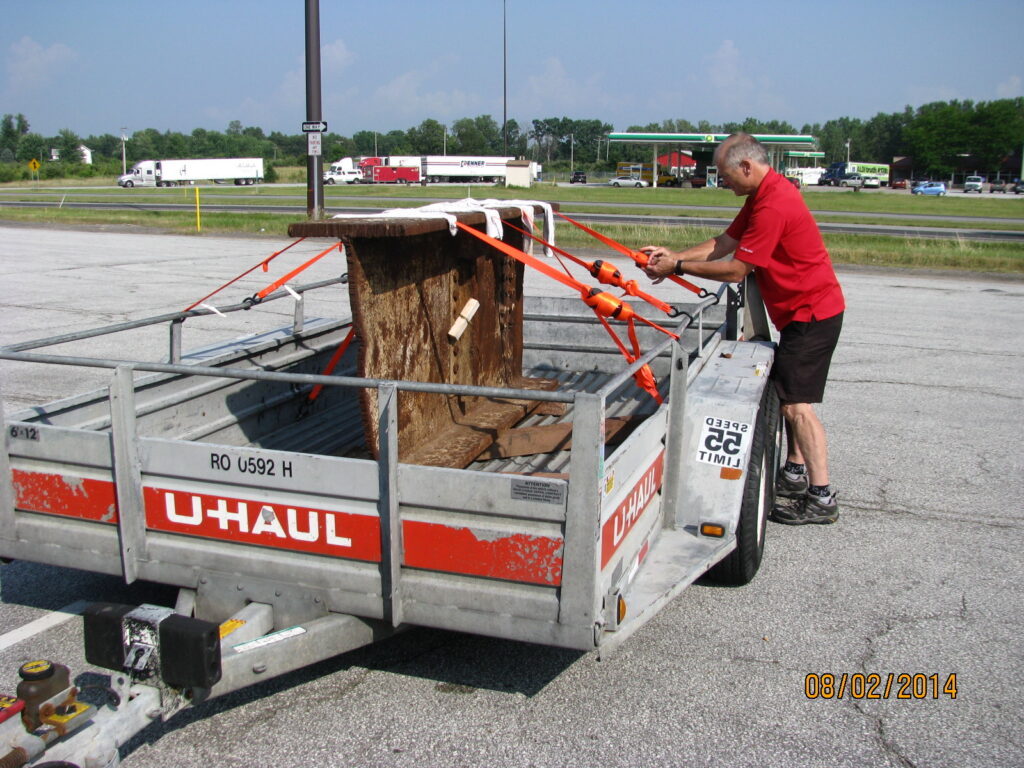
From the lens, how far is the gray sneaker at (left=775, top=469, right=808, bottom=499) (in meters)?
5.37

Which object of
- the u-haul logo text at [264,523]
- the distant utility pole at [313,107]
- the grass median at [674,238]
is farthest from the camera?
the grass median at [674,238]

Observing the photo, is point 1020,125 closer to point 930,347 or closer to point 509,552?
point 930,347

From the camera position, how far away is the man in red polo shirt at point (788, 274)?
4652mm

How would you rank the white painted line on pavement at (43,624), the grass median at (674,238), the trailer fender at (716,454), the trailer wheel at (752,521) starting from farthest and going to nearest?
the grass median at (674,238) < the trailer wheel at (752,521) < the trailer fender at (716,454) < the white painted line on pavement at (43,624)

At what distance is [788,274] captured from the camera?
483cm

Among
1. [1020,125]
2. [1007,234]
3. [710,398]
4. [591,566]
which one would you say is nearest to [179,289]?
[710,398]

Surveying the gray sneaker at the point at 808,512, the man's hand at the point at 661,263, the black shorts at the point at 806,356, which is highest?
the man's hand at the point at 661,263

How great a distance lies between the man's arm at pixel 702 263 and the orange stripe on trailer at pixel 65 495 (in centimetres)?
289

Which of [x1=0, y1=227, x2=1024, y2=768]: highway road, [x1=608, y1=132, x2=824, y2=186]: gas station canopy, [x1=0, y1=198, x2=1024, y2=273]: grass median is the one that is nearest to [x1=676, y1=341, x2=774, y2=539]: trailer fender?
[x1=0, y1=227, x2=1024, y2=768]: highway road

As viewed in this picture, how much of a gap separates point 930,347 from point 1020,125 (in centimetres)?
12890

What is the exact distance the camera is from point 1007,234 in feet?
91.5
